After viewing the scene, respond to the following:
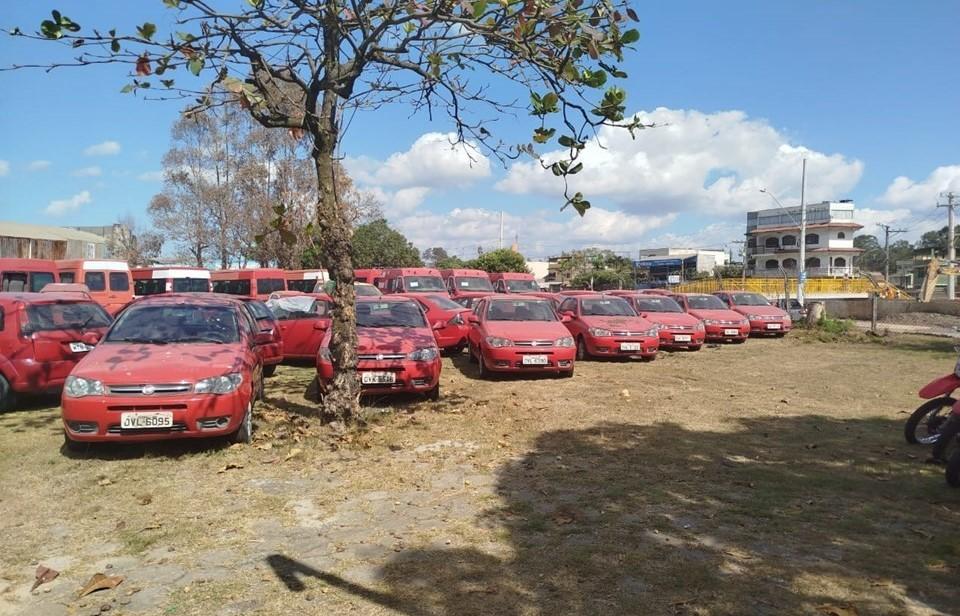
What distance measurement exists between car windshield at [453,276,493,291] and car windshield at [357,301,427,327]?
10.6m

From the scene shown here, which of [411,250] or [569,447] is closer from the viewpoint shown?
[569,447]

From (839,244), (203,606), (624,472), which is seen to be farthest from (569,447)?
(839,244)

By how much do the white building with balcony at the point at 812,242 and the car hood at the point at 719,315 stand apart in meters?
47.9

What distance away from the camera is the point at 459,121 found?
7680mm

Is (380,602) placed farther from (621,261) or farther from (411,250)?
(621,261)

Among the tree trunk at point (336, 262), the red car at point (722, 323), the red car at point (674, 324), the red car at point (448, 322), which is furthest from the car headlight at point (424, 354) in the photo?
the red car at point (722, 323)

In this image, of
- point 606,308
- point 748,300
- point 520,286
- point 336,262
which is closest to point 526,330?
point 606,308

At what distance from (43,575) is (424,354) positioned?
4.94 m

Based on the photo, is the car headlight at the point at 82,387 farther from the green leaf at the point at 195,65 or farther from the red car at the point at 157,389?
the green leaf at the point at 195,65

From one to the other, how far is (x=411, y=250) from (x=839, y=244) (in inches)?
1728

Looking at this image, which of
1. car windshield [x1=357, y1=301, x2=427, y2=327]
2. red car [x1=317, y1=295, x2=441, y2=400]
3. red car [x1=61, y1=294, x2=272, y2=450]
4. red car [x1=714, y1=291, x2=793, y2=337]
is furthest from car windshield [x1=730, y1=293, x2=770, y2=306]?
red car [x1=61, y1=294, x2=272, y2=450]

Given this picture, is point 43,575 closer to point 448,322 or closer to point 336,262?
point 336,262

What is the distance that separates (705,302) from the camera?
1880 centimetres

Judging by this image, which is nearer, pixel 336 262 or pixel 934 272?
pixel 336 262
